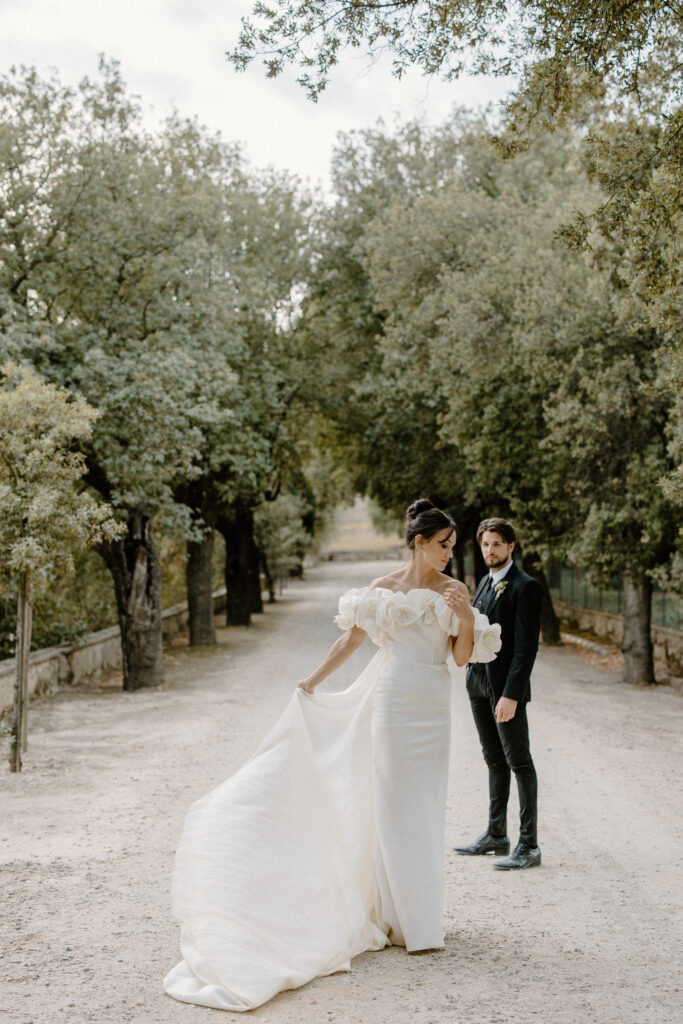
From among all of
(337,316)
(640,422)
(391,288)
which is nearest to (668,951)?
(640,422)

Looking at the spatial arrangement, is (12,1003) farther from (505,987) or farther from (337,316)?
(337,316)

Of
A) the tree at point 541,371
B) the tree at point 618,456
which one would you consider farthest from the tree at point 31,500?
the tree at point 618,456

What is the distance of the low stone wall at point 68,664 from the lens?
13180 millimetres

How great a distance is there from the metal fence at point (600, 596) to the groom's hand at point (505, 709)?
9.32 m

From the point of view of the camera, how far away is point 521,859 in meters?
6.51

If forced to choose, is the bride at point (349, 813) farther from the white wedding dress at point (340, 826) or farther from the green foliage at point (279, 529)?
the green foliage at point (279, 529)

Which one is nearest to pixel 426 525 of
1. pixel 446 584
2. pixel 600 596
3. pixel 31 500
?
pixel 446 584

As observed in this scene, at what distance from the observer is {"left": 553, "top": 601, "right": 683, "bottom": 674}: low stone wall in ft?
60.3

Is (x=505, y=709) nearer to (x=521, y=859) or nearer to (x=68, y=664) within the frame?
(x=521, y=859)

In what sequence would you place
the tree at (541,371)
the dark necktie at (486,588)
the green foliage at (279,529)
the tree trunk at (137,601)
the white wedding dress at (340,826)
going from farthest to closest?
the green foliage at (279,529) < the tree trunk at (137,601) < the tree at (541,371) < the dark necktie at (486,588) < the white wedding dress at (340,826)

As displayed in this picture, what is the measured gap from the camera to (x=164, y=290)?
16516mm

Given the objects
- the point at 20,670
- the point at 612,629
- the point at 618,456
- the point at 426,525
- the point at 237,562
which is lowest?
the point at 612,629

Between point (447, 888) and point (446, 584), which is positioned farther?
point (447, 888)

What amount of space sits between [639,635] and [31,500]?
1096 centimetres
